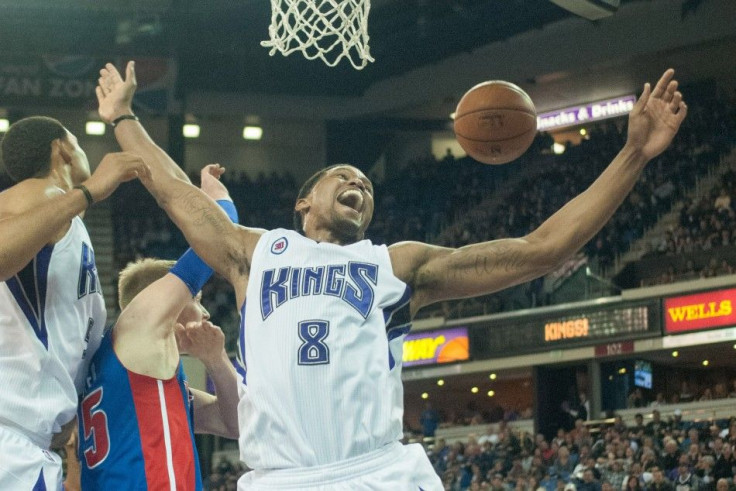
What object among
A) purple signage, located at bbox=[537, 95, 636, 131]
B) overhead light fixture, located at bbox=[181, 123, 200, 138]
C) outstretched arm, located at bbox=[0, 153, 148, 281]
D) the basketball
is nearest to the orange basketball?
purple signage, located at bbox=[537, 95, 636, 131]

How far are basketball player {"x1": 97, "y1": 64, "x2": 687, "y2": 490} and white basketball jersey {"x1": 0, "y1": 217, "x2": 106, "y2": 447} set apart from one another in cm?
43

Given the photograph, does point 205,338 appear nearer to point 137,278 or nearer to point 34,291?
point 137,278

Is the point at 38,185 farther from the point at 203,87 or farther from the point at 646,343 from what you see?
the point at 203,87

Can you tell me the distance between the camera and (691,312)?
2003 cm

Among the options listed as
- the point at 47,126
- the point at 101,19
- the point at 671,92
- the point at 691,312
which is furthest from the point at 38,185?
the point at 101,19

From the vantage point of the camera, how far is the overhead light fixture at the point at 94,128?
98.5 ft

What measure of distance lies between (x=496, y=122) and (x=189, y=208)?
234 cm

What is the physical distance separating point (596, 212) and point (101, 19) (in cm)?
2298

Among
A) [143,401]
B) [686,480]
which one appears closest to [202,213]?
[143,401]

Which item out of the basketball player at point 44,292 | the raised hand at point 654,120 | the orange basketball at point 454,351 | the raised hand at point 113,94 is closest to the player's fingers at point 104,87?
the raised hand at point 113,94

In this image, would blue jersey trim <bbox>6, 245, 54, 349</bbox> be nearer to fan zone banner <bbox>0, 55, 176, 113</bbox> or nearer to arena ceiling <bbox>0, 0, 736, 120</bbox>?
arena ceiling <bbox>0, 0, 736, 120</bbox>

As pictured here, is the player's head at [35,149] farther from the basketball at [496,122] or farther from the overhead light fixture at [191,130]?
the overhead light fixture at [191,130]

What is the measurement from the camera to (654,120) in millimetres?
3838

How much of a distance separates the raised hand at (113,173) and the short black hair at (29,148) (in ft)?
0.84
